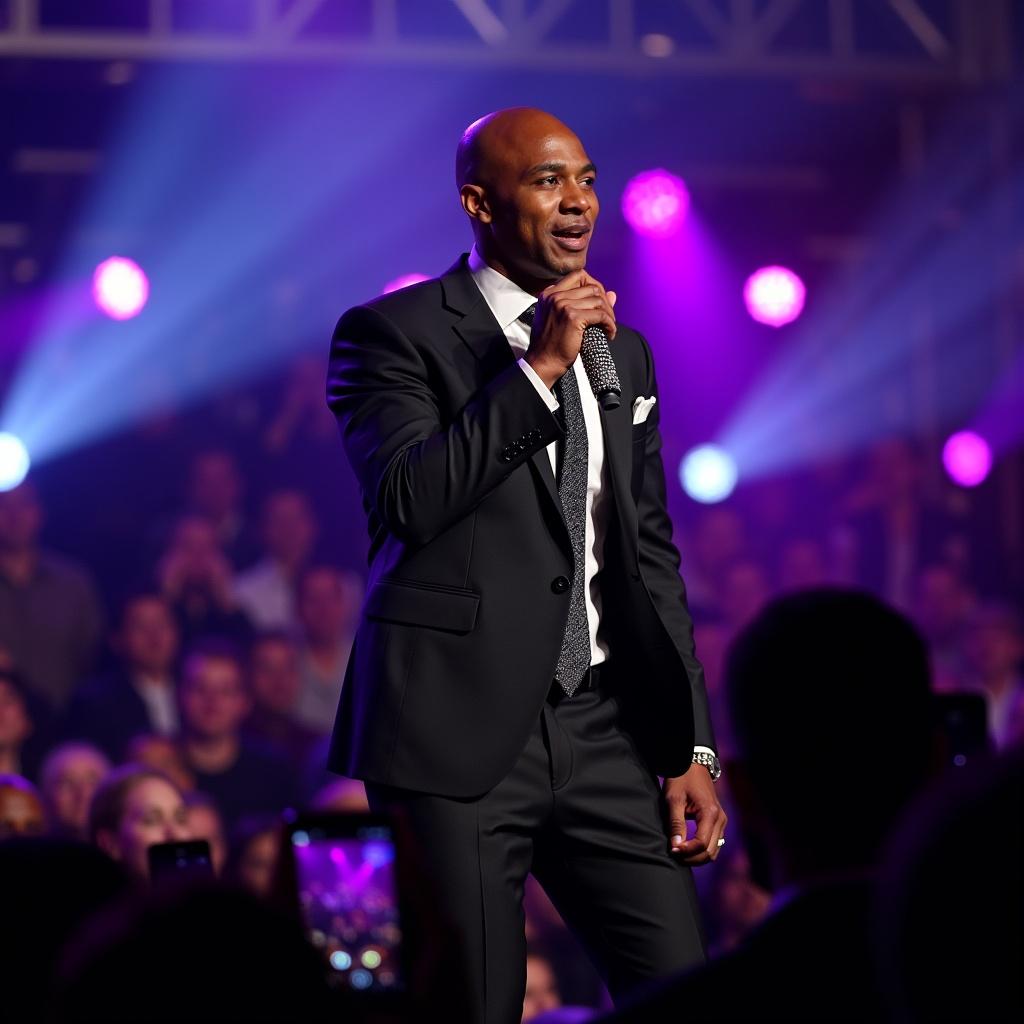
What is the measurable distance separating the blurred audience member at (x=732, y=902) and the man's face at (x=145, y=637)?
243cm

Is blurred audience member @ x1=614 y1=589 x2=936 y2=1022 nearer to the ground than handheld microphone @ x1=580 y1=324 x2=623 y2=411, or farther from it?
nearer to the ground

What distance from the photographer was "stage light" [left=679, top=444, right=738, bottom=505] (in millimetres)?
7781

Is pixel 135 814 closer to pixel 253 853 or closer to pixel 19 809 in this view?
pixel 19 809

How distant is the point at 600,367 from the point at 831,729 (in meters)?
1.07

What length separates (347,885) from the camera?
161 cm

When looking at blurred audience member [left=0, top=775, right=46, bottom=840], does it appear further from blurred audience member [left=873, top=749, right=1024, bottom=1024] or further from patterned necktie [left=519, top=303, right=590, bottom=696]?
→ blurred audience member [left=873, top=749, right=1024, bottom=1024]

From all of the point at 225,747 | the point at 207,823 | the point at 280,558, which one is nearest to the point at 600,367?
the point at 207,823

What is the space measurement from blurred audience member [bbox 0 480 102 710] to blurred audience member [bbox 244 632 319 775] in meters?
0.65

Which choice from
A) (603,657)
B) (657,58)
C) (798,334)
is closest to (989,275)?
(798,334)

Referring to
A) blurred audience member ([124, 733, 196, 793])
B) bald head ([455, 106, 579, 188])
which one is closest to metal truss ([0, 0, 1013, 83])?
blurred audience member ([124, 733, 196, 793])

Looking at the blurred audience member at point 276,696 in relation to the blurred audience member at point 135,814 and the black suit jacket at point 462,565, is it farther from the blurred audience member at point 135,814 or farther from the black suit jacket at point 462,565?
the black suit jacket at point 462,565

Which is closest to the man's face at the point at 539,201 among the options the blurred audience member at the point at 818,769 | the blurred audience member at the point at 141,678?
the blurred audience member at the point at 818,769

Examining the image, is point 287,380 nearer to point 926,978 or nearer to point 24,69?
point 24,69

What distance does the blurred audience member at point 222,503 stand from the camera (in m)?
6.76
